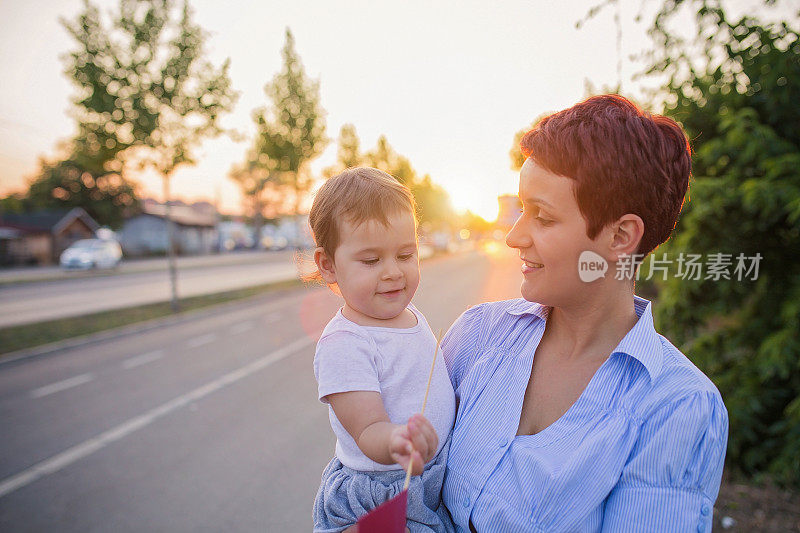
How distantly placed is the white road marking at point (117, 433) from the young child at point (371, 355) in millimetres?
4386

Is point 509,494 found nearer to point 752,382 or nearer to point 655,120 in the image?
point 655,120

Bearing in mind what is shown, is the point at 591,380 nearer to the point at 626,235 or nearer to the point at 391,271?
the point at 626,235

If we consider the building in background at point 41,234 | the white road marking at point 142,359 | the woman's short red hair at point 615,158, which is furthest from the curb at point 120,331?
the building in background at point 41,234

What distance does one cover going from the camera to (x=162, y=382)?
711cm

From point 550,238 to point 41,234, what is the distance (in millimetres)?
48453

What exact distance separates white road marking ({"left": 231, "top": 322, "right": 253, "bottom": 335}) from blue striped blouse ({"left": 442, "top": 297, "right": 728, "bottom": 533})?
9642 millimetres

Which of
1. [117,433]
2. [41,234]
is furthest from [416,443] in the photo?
[41,234]

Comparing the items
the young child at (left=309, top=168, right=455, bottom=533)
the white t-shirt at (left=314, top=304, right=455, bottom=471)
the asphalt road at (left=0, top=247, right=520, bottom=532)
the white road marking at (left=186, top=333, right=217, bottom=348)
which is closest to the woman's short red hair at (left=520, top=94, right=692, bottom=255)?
the young child at (left=309, top=168, right=455, bottom=533)

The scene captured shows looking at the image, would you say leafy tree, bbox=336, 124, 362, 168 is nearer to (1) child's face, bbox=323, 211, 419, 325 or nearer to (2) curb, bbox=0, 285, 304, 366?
(2) curb, bbox=0, 285, 304, 366

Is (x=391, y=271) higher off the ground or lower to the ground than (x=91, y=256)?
higher

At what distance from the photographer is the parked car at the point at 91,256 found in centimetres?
2920

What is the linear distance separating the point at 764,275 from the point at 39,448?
21.8 ft

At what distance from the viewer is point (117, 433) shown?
543cm

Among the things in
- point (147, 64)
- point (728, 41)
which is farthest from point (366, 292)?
point (147, 64)
